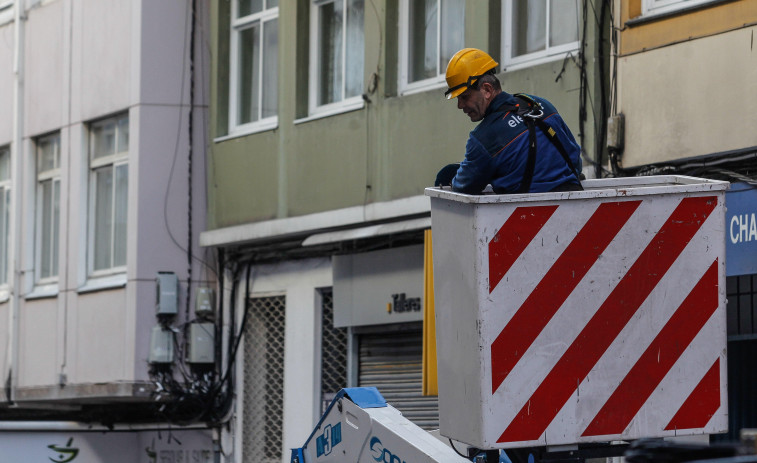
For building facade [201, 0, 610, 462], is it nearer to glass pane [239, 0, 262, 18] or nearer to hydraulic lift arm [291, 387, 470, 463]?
glass pane [239, 0, 262, 18]

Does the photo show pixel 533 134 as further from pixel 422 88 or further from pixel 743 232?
pixel 422 88

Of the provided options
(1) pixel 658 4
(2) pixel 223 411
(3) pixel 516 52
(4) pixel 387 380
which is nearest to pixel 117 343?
(2) pixel 223 411

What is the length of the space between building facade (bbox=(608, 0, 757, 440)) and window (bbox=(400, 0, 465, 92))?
2.68m

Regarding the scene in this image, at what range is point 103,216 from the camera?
1956 cm

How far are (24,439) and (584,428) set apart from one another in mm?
11578

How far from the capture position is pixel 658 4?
1227cm

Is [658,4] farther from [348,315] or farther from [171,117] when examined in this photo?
[171,117]

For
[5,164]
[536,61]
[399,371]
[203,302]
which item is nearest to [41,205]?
[5,164]

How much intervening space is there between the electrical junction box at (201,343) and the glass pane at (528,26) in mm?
5937

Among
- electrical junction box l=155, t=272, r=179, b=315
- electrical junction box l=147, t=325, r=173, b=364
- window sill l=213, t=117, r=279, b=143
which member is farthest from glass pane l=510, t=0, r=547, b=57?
electrical junction box l=147, t=325, r=173, b=364

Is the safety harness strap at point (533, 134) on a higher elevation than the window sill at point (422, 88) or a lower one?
lower

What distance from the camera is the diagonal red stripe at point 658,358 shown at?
530 cm

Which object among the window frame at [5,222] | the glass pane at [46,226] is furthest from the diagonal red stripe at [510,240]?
the window frame at [5,222]

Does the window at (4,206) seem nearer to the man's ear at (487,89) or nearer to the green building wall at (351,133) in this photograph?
the green building wall at (351,133)
